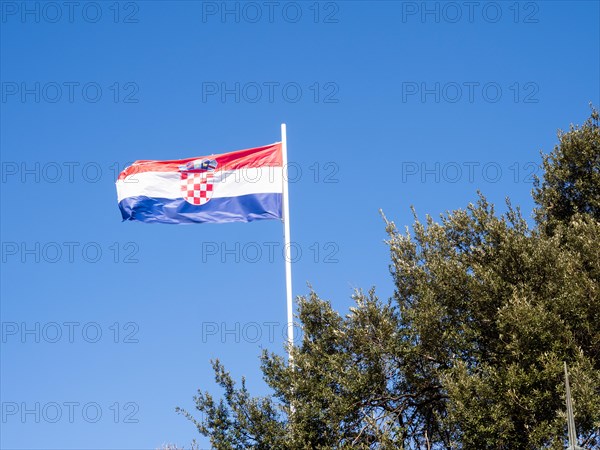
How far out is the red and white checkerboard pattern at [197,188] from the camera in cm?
2691

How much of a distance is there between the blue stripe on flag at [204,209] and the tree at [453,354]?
3.17 meters

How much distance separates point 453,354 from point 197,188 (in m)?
9.50

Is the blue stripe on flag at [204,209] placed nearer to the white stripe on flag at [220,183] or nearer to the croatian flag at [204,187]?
the croatian flag at [204,187]

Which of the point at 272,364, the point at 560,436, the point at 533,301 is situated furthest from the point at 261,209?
the point at 560,436

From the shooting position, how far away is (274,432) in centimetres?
2342

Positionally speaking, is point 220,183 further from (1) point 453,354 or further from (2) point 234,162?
(1) point 453,354

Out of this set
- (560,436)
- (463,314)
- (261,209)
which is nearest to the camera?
(560,436)

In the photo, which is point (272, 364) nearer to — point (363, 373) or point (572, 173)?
point (363, 373)

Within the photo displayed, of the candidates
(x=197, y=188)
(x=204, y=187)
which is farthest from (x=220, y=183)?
(x=197, y=188)

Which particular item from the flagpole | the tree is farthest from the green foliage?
the flagpole

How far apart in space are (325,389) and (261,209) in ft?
20.3

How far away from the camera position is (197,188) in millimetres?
27000

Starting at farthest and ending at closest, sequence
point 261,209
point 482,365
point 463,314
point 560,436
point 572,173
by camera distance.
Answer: point 572,173 → point 261,209 → point 463,314 → point 482,365 → point 560,436

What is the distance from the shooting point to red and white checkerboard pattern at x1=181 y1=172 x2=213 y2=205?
88.3 feet
